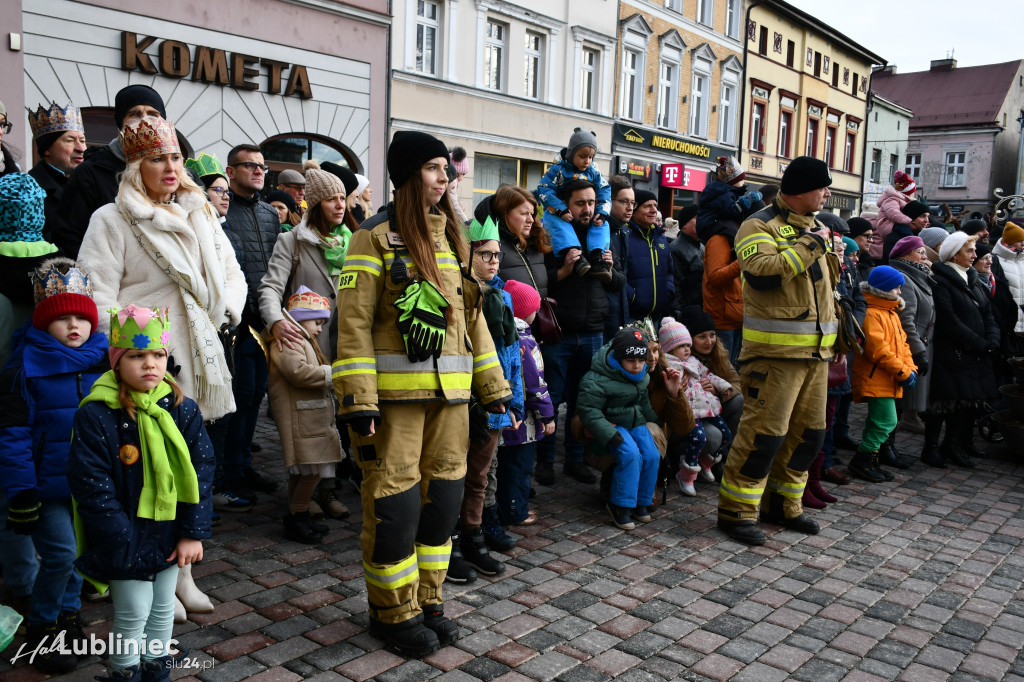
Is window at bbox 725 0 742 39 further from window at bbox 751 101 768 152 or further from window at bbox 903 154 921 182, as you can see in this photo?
window at bbox 903 154 921 182

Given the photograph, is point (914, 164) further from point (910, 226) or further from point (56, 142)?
point (56, 142)

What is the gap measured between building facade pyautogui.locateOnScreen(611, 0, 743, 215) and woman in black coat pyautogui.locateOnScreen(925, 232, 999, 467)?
16.5 m

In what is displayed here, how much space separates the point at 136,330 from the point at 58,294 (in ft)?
1.95

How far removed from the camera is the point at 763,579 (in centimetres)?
478

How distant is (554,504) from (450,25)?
14.7 metres

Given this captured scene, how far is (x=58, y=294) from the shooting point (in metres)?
3.48

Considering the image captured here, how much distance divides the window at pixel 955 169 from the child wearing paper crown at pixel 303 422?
183 ft

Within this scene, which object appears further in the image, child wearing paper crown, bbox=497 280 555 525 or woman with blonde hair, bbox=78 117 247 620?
child wearing paper crown, bbox=497 280 555 525

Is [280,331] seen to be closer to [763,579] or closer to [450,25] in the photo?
[763,579]

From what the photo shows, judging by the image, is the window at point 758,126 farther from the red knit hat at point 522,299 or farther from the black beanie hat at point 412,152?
the black beanie hat at point 412,152

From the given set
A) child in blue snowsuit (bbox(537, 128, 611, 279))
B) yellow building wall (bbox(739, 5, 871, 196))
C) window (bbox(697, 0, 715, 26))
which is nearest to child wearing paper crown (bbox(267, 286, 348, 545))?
child in blue snowsuit (bbox(537, 128, 611, 279))

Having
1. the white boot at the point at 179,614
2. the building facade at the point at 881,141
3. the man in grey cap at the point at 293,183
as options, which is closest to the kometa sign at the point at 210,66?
the man in grey cap at the point at 293,183

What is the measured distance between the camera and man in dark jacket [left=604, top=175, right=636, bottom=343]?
6801 mm

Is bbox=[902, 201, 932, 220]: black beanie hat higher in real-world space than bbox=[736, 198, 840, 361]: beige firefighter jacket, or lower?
higher
